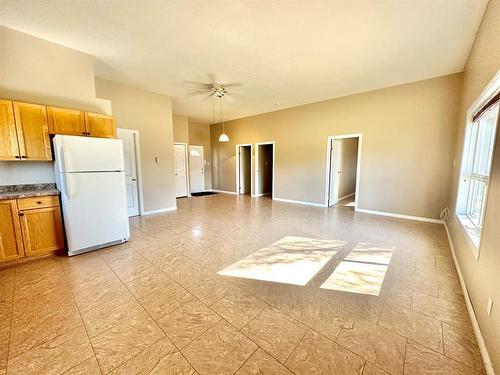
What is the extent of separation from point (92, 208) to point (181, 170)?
465cm

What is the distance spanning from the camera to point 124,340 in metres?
1.51

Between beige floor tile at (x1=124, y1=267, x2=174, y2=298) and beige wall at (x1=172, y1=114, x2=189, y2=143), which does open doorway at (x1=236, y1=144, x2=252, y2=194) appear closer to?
beige wall at (x1=172, y1=114, x2=189, y2=143)

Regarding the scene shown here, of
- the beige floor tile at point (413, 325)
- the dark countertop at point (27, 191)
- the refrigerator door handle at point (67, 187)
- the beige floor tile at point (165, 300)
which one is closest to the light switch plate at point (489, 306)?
the beige floor tile at point (413, 325)

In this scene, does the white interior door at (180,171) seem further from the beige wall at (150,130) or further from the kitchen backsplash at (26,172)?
the kitchen backsplash at (26,172)

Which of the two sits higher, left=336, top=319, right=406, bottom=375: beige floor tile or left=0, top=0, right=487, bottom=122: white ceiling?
left=0, top=0, right=487, bottom=122: white ceiling

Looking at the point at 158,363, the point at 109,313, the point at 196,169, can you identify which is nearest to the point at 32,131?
the point at 109,313

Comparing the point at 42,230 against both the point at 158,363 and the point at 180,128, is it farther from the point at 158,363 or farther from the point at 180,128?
the point at 180,128

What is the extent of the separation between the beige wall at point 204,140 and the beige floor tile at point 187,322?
23.7 ft

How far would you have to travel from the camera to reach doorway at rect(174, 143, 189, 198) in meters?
7.28

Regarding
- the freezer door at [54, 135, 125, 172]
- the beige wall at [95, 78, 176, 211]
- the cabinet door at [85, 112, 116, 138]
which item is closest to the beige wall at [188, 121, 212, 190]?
the beige wall at [95, 78, 176, 211]

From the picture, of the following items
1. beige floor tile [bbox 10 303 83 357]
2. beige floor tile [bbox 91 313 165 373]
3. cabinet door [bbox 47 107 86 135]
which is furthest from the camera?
cabinet door [bbox 47 107 86 135]

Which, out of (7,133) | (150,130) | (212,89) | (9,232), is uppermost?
(212,89)

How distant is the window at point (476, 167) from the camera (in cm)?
220

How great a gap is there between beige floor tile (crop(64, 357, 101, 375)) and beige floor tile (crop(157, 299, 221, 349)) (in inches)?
16.7
